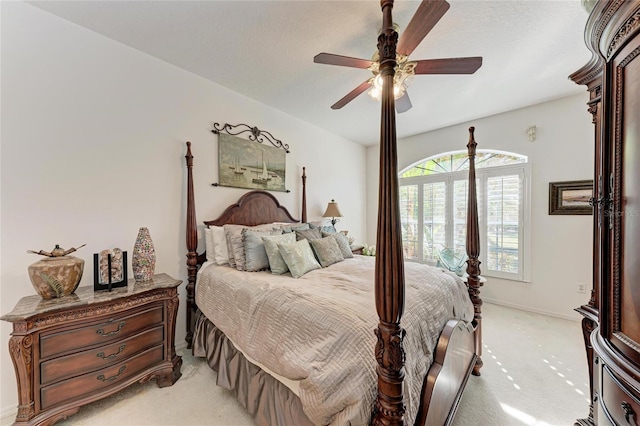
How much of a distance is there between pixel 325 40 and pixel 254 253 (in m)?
1.91

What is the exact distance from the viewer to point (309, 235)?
2.65 meters

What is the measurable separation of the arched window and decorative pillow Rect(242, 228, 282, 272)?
318cm

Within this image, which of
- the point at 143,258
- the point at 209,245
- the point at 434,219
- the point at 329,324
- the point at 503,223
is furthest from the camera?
the point at 434,219

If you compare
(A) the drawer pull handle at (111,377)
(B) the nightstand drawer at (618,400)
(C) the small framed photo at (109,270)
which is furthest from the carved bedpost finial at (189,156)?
(B) the nightstand drawer at (618,400)

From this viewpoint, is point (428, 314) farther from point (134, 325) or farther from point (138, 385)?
point (138, 385)

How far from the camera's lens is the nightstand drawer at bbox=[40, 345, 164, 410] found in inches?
55.3

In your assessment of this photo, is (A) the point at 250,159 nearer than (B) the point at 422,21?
No

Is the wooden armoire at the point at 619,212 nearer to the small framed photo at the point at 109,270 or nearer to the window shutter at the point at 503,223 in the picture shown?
the small framed photo at the point at 109,270

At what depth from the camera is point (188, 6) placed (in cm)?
168

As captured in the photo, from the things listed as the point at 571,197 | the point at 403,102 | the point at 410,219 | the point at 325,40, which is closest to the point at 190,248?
the point at 325,40

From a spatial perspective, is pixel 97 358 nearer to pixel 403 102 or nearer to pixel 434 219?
pixel 403 102

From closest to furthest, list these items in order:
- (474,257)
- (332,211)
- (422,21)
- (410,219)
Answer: (422,21) → (474,257) → (332,211) → (410,219)

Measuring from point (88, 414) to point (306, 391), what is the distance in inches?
64.9

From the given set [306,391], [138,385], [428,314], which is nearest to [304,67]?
[428,314]
